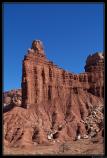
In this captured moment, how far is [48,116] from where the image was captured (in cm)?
4578

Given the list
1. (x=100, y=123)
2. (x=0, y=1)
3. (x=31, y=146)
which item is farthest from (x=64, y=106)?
(x=0, y=1)

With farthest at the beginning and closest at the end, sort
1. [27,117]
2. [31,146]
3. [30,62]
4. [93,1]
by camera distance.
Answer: [30,62]
[27,117]
[31,146]
[93,1]

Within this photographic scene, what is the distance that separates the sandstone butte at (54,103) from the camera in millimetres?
41188

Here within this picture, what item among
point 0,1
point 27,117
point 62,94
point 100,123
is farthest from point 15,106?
point 0,1

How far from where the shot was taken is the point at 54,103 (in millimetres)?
47969

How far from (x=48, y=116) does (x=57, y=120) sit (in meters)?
1.23

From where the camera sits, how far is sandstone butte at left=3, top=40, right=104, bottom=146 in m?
41.2

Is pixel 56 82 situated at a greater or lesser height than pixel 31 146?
greater

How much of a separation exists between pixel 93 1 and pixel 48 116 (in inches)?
1634

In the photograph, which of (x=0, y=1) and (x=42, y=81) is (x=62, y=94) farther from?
(x=0, y=1)

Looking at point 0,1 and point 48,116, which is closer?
point 0,1

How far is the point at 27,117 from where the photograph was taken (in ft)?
142

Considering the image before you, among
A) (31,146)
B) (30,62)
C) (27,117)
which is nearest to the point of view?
(31,146)

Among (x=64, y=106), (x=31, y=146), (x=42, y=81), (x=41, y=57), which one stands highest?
(x=41, y=57)
